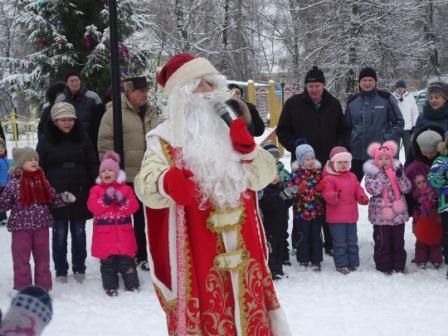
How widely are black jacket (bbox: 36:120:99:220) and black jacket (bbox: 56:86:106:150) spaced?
27.9 inches

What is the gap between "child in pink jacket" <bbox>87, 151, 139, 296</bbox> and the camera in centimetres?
507

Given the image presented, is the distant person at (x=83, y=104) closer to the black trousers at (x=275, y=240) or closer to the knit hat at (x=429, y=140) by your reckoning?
the black trousers at (x=275, y=240)

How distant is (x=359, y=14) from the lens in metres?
19.1

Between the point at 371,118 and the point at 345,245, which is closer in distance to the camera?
the point at 345,245

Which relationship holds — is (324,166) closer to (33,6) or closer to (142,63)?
(142,63)

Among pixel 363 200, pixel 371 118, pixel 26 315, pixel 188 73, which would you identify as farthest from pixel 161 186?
pixel 371 118

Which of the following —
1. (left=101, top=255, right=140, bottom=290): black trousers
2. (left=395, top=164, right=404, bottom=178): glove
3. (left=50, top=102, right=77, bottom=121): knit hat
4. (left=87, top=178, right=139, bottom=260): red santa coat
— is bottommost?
(left=101, top=255, right=140, bottom=290): black trousers

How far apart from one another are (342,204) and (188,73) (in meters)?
3.19

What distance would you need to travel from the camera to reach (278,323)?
290cm

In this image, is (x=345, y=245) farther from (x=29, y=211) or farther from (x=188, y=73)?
(x=188, y=73)

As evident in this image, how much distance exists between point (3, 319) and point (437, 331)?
3.49 metres

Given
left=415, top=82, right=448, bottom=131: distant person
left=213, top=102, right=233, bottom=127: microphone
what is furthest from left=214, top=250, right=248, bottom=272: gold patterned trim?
left=415, top=82, right=448, bottom=131: distant person

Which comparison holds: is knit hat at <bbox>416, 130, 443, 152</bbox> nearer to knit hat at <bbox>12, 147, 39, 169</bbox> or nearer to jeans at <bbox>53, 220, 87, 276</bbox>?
jeans at <bbox>53, 220, 87, 276</bbox>

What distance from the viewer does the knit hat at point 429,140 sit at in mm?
5555
